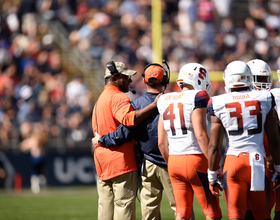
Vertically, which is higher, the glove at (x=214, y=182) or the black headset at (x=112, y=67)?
the black headset at (x=112, y=67)

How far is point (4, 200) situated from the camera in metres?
9.57

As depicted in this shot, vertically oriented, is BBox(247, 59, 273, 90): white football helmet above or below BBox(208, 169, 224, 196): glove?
above

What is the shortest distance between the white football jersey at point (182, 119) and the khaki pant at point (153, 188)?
0.43m

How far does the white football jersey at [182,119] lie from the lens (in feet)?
12.8

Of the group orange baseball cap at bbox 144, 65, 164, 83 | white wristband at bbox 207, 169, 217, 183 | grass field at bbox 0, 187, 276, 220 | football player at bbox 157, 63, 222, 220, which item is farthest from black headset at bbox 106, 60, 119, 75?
grass field at bbox 0, 187, 276, 220

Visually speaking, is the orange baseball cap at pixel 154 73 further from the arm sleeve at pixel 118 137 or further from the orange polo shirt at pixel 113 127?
the arm sleeve at pixel 118 137

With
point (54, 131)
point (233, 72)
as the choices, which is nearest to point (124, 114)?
point (233, 72)

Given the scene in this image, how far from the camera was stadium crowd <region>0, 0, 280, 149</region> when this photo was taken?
32.3 feet

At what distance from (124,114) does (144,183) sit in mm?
→ 748

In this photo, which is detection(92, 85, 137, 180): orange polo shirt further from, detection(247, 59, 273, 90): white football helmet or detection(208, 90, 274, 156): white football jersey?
detection(247, 59, 273, 90): white football helmet

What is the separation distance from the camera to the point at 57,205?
8.71 meters

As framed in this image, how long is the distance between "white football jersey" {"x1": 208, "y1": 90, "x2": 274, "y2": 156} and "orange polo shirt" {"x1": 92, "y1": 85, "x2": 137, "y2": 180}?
3.29 ft

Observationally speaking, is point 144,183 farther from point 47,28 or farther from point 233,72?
point 47,28

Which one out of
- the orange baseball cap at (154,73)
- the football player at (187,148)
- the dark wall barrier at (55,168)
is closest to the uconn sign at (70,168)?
the dark wall barrier at (55,168)
